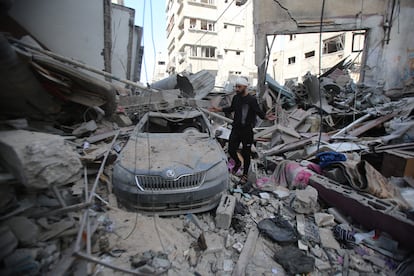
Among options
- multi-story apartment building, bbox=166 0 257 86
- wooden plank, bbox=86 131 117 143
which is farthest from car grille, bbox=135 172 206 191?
multi-story apartment building, bbox=166 0 257 86

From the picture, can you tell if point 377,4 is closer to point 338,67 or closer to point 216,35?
point 338,67

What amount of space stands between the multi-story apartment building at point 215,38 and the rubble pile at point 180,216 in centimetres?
2492

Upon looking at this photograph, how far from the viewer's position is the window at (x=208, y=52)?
2967cm

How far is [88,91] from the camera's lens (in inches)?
130

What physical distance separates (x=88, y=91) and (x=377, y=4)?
12.2 metres

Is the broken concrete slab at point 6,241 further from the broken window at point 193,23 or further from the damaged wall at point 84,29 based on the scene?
the broken window at point 193,23

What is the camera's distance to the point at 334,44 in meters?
22.2

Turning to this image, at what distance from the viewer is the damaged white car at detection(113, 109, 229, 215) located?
2854mm

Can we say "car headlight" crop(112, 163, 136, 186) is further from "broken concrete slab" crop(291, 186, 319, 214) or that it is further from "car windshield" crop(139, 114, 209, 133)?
"broken concrete slab" crop(291, 186, 319, 214)

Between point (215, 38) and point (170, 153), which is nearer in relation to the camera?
point (170, 153)

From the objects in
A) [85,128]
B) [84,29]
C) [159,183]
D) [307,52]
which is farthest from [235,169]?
[307,52]

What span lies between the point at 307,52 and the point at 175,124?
25155 mm

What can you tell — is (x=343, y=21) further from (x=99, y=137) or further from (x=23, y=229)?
(x=23, y=229)

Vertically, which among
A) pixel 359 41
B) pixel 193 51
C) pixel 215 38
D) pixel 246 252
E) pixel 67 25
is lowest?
pixel 246 252
